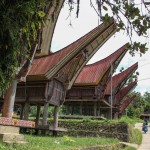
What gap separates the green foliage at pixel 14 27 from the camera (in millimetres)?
2816

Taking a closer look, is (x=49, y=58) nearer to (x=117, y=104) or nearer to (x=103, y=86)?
(x=103, y=86)

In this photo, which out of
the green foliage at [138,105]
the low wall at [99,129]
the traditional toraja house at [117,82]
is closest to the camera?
the low wall at [99,129]

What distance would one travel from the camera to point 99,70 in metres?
25.9

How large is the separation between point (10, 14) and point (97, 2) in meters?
0.86

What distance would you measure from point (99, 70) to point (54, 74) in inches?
479

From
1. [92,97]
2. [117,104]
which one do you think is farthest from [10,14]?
[117,104]

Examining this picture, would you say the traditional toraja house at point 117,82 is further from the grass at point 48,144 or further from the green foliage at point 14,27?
the green foliage at point 14,27

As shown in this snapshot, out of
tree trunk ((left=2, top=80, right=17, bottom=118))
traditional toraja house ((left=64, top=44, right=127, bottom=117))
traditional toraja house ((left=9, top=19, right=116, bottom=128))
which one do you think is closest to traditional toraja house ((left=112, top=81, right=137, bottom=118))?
traditional toraja house ((left=64, top=44, right=127, bottom=117))

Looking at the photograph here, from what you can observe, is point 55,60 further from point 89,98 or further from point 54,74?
point 89,98

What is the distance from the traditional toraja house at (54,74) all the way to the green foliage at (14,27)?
10504 millimetres

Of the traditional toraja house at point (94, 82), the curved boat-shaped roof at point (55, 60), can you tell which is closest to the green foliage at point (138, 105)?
the traditional toraja house at point (94, 82)

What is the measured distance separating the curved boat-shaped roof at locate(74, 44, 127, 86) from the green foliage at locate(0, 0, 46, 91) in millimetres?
21673

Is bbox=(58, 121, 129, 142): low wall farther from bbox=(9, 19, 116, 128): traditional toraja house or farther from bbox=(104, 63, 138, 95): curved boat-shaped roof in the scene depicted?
bbox=(104, 63, 138, 95): curved boat-shaped roof

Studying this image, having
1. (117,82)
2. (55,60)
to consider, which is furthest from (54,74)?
(117,82)
